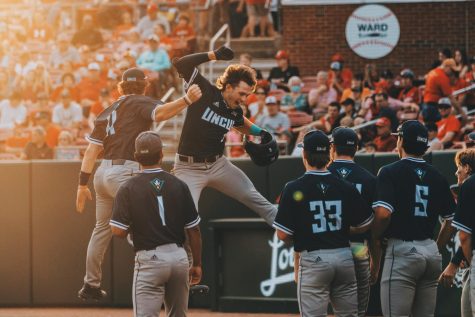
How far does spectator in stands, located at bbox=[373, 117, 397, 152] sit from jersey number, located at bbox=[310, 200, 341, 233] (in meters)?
6.79

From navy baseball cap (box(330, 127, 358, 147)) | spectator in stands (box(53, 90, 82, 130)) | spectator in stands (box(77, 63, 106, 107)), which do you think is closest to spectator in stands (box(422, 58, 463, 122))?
spectator in stands (box(53, 90, 82, 130))

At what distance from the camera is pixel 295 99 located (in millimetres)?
18625

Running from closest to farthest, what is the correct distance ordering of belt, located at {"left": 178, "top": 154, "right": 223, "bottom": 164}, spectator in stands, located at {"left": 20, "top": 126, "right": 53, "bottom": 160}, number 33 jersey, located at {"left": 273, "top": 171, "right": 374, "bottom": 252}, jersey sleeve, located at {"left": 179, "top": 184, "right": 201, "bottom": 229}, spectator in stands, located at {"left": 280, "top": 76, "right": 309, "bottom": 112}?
1. number 33 jersey, located at {"left": 273, "top": 171, "right": 374, "bottom": 252}
2. jersey sleeve, located at {"left": 179, "top": 184, "right": 201, "bottom": 229}
3. belt, located at {"left": 178, "top": 154, "right": 223, "bottom": 164}
4. spectator in stands, located at {"left": 20, "top": 126, "right": 53, "bottom": 160}
5. spectator in stands, located at {"left": 280, "top": 76, "right": 309, "bottom": 112}

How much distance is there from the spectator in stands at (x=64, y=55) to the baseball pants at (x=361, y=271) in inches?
640

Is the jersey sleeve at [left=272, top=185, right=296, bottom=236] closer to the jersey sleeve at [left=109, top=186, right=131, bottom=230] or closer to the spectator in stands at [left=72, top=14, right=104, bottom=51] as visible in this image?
the jersey sleeve at [left=109, top=186, right=131, bottom=230]

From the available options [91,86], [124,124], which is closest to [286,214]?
[124,124]

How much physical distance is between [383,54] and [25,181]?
1054 cm

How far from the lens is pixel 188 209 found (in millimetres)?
7965

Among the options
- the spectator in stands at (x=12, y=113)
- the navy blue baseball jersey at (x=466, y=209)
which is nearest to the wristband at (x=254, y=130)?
the navy blue baseball jersey at (x=466, y=209)

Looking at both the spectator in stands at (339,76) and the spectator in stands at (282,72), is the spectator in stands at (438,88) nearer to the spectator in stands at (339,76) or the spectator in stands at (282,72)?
the spectator in stands at (339,76)

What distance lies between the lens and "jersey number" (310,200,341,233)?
25.4 ft

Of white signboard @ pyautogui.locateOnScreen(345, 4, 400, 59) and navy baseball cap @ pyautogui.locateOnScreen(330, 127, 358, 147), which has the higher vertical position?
white signboard @ pyautogui.locateOnScreen(345, 4, 400, 59)

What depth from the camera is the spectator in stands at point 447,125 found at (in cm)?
1519

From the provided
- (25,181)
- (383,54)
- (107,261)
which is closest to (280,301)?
(107,261)
